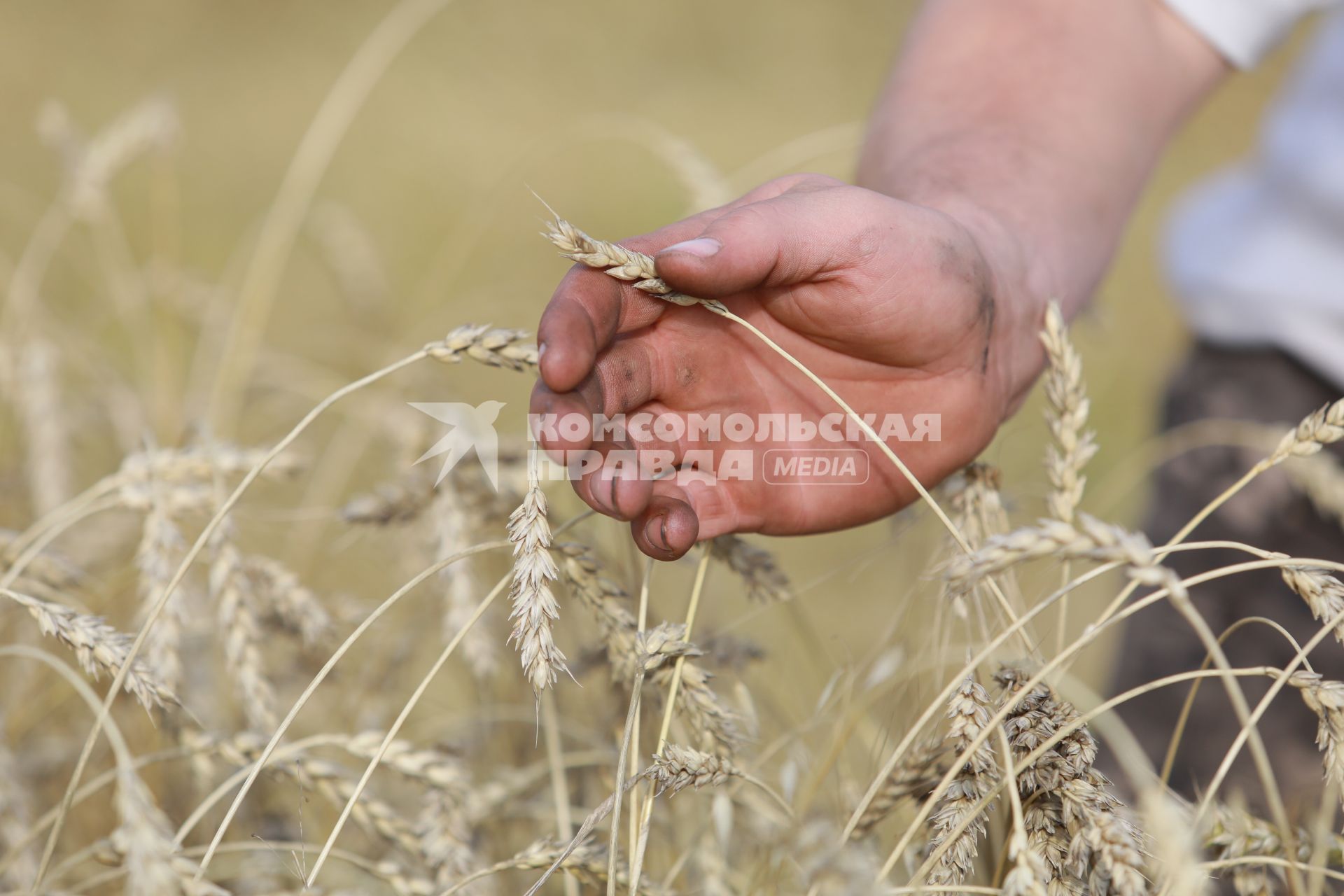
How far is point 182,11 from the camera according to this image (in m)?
6.95

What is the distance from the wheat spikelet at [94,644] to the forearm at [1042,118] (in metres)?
0.89

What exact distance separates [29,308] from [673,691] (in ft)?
4.23

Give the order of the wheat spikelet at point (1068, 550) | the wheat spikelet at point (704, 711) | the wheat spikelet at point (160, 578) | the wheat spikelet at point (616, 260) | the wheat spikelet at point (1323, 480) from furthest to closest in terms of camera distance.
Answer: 1. the wheat spikelet at point (1323, 480)
2. the wheat spikelet at point (160, 578)
3. the wheat spikelet at point (704, 711)
4. the wheat spikelet at point (616, 260)
5. the wheat spikelet at point (1068, 550)

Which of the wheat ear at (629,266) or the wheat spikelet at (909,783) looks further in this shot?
the wheat spikelet at (909,783)

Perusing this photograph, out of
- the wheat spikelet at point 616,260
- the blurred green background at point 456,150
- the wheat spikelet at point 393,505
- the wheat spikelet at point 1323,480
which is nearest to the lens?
the wheat spikelet at point 616,260

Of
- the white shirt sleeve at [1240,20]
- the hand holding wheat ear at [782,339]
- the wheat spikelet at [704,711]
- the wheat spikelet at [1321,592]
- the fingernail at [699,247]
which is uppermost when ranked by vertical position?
the white shirt sleeve at [1240,20]

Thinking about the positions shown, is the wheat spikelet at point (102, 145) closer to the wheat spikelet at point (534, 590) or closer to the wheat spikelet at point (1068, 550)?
the wheat spikelet at point (534, 590)

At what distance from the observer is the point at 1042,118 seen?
1.14 meters

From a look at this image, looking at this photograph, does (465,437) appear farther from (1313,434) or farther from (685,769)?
(1313,434)

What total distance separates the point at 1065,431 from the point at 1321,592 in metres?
0.24

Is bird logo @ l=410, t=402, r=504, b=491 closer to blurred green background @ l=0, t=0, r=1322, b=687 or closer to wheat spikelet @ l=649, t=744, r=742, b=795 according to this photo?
wheat spikelet @ l=649, t=744, r=742, b=795

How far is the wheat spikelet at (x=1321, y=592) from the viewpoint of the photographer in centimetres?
66

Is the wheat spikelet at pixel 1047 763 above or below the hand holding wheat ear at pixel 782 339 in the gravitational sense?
below

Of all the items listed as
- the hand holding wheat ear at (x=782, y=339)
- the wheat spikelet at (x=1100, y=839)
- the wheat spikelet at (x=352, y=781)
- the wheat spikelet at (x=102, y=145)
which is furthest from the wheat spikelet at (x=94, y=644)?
the wheat spikelet at (x=102, y=145)
